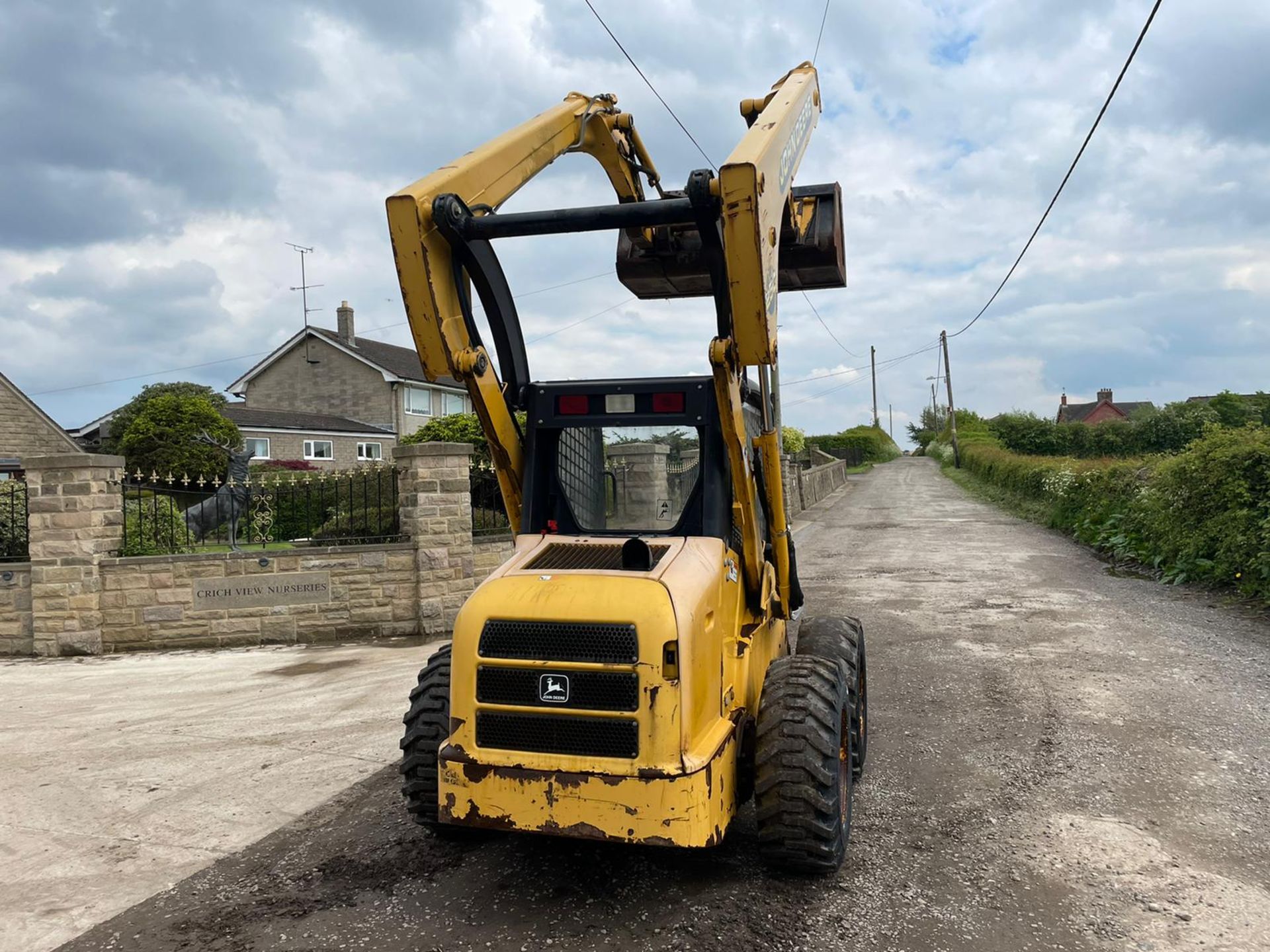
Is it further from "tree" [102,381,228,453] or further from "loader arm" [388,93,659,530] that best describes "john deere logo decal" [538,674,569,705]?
"tree" [102,381,228,453]

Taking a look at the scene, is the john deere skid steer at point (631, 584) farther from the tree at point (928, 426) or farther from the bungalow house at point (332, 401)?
the tree at point (928, 426)

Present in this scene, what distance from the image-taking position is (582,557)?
4.06 metres

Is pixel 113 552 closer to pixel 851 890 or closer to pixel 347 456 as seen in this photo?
pixel 851 890

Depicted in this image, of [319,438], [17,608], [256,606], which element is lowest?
[256,606]

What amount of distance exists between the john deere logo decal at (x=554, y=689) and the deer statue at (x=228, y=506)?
7313mm

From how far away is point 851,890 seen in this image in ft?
12.9

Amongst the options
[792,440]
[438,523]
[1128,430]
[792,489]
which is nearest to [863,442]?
[1128,430]

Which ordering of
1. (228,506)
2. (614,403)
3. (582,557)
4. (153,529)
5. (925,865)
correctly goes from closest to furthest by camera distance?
(582,557)
(925,865)
(614,403)
(153,529)
(228,506)

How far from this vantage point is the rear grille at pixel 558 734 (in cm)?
354

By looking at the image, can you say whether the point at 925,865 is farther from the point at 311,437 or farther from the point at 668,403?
the point at 311,437

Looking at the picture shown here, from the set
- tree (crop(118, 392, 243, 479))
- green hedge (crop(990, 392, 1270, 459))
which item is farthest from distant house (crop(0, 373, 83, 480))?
green hedge (crop(990, 392, 1270, 459))

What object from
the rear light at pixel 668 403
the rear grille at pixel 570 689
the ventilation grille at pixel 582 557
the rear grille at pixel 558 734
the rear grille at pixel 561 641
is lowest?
the rear grille at pixel 558 734

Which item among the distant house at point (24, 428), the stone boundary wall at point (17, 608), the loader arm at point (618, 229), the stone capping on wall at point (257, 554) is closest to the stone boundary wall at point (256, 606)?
the stone capping on wall at point (257, 554)

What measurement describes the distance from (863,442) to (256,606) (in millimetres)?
66454
